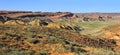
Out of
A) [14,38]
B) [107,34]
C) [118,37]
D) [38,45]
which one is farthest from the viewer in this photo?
[107,34]

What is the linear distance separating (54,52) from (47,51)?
0.54 meters

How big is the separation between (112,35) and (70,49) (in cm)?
2346

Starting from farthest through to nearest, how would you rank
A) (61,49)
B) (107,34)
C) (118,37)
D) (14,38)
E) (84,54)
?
(107,34) < (118,37) < (14,38) < (61,49) < (84,54)

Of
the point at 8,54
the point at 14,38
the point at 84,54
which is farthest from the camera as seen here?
the point at 14,38

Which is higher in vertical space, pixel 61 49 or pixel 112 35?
pixel 61 49

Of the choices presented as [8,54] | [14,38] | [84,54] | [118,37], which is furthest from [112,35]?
[8,54]

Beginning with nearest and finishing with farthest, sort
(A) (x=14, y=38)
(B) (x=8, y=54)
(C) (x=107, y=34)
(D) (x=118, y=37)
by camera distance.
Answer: (B) (x=8, y=54) → (A) (x=14, y=38) → (D) (x=118, y=37) → (C) (x=107, y=34)

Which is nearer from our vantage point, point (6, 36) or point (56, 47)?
point (56, 47)

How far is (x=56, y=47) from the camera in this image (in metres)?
19.7

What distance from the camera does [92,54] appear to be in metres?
18.2

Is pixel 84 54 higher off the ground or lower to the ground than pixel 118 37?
higher

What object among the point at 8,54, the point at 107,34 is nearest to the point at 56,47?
the point at 8,54

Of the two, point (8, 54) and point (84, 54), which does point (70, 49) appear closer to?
point (84, 54)

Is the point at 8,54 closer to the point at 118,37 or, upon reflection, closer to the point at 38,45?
the point at 38,45
